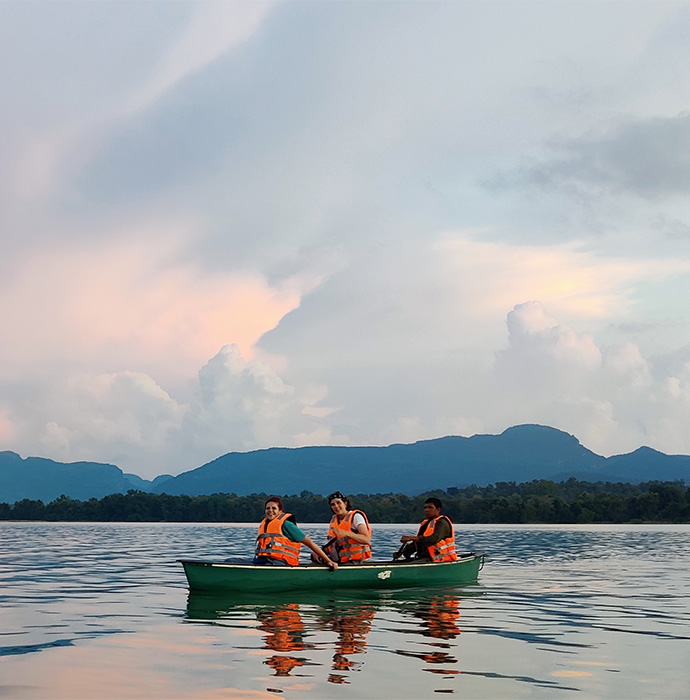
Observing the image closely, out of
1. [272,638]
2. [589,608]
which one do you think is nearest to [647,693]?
[272,638]

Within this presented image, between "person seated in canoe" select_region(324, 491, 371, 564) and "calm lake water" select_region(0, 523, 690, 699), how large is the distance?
1.22 m

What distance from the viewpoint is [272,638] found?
17297 millimetres

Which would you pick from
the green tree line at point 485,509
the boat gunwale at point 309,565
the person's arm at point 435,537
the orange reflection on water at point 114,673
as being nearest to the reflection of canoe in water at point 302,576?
the boat gunwale at point 309,565

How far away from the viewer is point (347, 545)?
26203 millimetres

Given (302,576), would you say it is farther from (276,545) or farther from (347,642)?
(347,642)

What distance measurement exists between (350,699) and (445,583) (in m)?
16.2

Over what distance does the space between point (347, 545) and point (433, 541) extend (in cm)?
267

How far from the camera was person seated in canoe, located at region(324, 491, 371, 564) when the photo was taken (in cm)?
2511

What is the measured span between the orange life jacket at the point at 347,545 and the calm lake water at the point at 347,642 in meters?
1.19

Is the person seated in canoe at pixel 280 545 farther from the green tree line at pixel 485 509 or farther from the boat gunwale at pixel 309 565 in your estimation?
the green tree line at pixel 485 509

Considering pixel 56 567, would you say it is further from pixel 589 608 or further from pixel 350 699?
pixel 350 699

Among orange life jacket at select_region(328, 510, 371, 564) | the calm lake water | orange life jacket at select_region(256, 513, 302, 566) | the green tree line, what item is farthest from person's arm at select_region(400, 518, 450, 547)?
the green tree line

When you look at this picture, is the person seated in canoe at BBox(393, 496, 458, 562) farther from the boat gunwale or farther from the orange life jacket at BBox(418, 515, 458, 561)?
the boat gunwale

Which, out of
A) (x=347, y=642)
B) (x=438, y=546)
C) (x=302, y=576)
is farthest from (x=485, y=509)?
(x=347, y=642)
